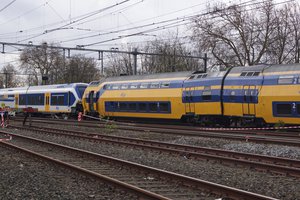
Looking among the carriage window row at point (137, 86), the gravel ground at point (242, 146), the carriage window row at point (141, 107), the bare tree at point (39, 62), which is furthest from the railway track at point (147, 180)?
the bare tree at point (39, 62)

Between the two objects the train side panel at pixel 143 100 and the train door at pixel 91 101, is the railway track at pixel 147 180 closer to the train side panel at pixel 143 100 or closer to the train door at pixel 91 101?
the train side panel at pixel 143 100

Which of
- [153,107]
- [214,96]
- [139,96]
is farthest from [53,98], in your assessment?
[214,96]

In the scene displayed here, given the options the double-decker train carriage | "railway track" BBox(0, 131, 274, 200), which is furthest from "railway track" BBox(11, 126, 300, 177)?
the double-decker train carriage

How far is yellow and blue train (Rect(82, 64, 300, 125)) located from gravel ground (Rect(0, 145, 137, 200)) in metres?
12.8

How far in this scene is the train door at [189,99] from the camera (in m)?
24.6

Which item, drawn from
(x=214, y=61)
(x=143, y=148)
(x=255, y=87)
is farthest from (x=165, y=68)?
(x=143, y=148)

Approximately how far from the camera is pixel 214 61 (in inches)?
1713

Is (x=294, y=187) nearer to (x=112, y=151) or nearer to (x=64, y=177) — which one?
(x=64, y=177)

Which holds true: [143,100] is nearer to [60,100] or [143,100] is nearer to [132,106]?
[132,106]

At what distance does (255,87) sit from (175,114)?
240 inches

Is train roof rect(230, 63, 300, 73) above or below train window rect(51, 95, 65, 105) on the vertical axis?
above

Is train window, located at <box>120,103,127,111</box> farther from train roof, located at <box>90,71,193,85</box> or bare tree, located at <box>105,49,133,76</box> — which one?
bare tree, located at <box>105,49,133,76</box>

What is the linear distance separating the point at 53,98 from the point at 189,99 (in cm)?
1814

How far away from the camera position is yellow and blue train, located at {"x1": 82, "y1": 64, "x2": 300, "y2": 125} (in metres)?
20.3
